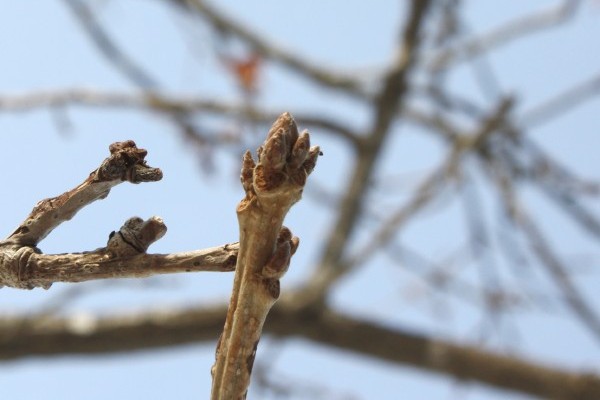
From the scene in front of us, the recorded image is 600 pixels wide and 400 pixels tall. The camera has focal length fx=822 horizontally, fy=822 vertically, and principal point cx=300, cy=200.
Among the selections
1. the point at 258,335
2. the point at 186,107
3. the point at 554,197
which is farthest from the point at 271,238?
the point at 186,107

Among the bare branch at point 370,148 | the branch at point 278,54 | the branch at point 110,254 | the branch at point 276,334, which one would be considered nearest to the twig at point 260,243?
the branch at point 110,254

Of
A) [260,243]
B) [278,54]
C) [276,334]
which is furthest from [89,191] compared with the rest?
[278,54]

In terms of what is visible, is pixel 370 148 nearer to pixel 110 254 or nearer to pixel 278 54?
pixel 278 54

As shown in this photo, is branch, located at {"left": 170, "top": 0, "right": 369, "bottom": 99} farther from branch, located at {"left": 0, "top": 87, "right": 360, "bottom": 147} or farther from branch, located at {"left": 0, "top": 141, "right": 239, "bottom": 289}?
branch, located at {"left": 0, "top": 141, "right": 239, "bottom": 289}

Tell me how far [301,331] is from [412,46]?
1458 mm

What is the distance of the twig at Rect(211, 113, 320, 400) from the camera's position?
2.24ft

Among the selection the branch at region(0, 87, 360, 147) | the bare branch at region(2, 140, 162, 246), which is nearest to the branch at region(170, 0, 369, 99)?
the branch at region(0, 87, 360, 147)

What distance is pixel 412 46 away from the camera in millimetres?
3893

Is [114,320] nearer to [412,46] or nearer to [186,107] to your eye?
[186,107]

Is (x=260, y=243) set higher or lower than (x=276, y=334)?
lower

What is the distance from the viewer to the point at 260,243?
2.34 ft

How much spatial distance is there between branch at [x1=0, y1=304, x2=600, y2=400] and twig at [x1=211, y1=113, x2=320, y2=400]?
9.54 ft

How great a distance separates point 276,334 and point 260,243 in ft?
10.7

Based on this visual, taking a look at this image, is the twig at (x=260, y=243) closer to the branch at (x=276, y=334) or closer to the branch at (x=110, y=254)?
the branch at (x=110, y=254)
